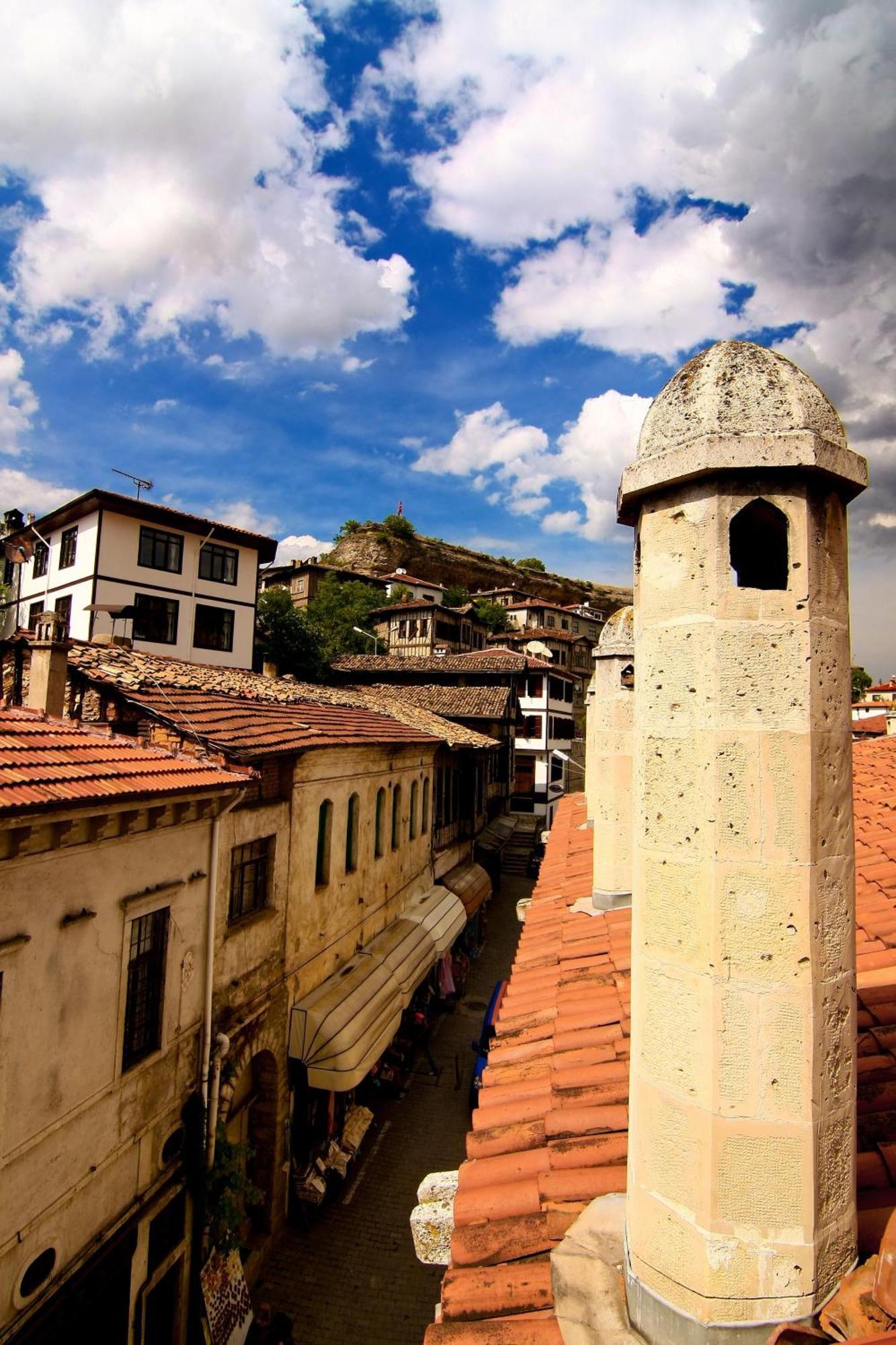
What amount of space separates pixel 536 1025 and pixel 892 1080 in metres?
2.42

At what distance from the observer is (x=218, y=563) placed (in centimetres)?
3080

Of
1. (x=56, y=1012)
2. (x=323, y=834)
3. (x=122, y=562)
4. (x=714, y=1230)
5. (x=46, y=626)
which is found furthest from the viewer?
(x=122, y=562)

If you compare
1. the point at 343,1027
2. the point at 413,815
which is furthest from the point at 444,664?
the point at 343,1027

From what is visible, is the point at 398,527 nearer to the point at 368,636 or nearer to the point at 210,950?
the point at 368,636

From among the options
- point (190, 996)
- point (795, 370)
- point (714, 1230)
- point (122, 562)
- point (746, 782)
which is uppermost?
point (122, 562)

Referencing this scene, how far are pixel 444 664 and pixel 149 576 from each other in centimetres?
1707

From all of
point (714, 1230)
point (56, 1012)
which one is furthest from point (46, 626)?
point (714, 1230)

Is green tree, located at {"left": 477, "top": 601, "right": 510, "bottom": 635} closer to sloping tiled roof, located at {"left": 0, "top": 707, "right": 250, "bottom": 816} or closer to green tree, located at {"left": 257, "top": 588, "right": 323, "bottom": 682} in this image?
green tree, located at {"left": 257, "top": 588, "right": 323, "bottom": 682}

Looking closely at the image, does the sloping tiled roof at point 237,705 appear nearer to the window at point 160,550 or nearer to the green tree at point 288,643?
the window at point 160,550

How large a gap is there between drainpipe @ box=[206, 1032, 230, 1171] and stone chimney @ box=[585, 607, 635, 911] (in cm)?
532

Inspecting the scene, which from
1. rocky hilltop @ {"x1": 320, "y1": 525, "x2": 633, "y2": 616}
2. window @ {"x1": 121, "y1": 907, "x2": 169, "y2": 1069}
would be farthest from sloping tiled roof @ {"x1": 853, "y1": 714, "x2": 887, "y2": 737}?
rocky hilltop @ {"x1": 320, "y1": 525, "x2": 633, "y2": 616}

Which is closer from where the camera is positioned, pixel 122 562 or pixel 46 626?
pixel 46 626

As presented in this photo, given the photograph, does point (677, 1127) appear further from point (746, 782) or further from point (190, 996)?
point (190, 996)

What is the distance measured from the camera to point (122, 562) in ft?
90.7
